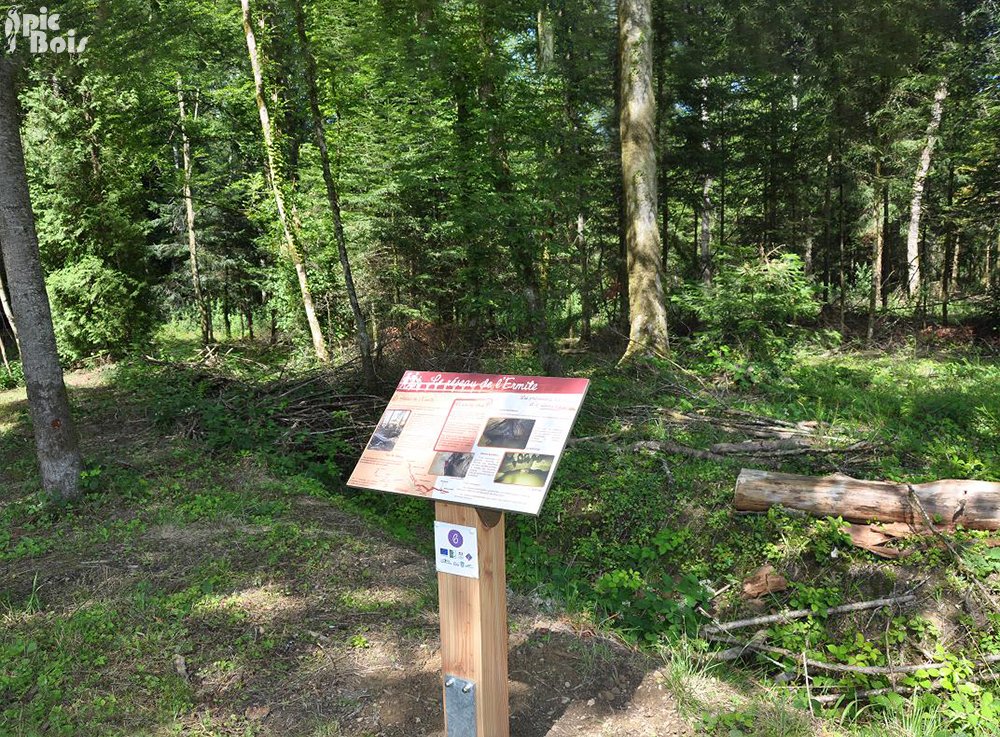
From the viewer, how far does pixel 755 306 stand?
1003 cm

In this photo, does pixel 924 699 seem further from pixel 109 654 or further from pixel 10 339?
pixel 10 339

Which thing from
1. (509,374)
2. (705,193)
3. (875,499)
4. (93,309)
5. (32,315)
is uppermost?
(705,193)

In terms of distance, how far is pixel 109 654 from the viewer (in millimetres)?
3441

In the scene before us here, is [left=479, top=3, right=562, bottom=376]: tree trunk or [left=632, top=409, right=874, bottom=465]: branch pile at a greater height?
[left=479, top=3, right=562, bottom=376]: tree trunk

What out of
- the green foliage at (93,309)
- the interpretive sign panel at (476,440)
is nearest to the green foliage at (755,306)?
the interpretive sign panel at (476,440)

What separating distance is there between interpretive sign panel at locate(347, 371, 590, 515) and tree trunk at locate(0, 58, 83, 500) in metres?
3.94

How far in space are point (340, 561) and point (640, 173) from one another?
26.8ft

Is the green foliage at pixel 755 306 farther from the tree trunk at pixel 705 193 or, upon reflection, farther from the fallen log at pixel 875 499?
the fallen log at pixel 875 499

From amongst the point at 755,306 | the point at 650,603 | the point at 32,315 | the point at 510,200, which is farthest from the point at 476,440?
the point at 755,306

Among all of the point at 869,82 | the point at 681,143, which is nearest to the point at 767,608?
the point at 681,143

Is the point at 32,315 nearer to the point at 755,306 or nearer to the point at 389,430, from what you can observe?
the point at 389,430

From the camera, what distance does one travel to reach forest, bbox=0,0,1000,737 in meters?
3.55

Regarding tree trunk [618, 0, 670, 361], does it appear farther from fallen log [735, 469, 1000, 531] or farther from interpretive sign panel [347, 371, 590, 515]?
interpretive sign panel [347, 371, 590, 515]

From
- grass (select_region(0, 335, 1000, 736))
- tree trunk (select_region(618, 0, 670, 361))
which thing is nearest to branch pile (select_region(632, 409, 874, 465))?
grass (select_region(0, 335, 1000, 736))
